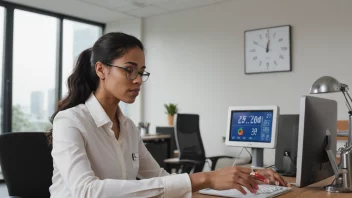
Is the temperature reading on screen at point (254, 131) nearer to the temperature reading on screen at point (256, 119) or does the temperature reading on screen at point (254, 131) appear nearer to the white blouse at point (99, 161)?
the temperature reading on screen at point (256, 119)

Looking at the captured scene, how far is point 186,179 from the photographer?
108 centimetres

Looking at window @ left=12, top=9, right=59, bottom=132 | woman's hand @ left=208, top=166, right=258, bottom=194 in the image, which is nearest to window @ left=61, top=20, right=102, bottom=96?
window @ left=12, top=9, right=59, bottom=132

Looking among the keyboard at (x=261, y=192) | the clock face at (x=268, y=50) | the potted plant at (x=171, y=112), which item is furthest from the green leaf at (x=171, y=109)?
the keyboard at (x=261, y=192)

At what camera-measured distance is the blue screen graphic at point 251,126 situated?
7.04 ft

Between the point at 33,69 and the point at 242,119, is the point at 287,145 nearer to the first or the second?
the point at 242,119

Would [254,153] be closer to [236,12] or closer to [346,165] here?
[346,165]

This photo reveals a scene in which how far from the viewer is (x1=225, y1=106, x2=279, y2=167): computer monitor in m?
2.12

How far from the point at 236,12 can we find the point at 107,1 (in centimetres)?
178

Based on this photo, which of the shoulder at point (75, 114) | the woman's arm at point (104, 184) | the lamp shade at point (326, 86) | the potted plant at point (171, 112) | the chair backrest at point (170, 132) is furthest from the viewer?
the potted plant at point (171, 112)

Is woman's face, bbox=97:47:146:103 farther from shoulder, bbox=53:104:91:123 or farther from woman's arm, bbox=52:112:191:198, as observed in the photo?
woman's arm, bbox=52:112:191:198

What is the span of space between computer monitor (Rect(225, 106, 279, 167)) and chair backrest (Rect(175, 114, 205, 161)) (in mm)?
1805

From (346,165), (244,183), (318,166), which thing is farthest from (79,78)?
(346,165)

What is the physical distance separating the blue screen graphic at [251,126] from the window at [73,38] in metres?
4.05

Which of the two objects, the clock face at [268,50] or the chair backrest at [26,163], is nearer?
the chair backrest at [26,163]
